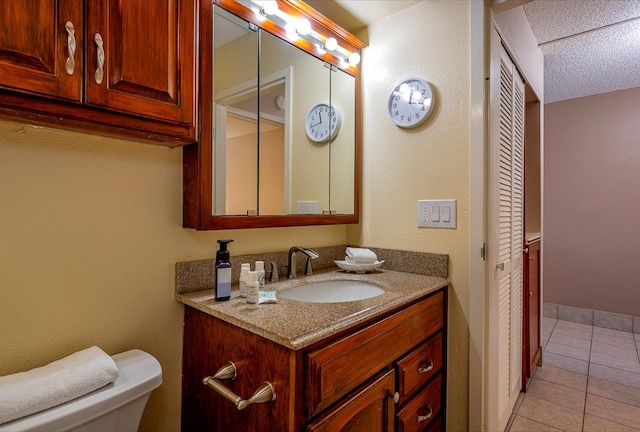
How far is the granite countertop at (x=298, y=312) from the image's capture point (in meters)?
0.84

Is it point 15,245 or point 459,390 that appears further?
point 459,390

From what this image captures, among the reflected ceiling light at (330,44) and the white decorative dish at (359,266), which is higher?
the reflected ceiling light at (330,44)

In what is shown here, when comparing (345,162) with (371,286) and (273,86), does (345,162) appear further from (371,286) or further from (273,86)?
(371,286)

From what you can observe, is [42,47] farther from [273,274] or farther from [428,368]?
[428,368]

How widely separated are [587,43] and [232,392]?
9.67ft

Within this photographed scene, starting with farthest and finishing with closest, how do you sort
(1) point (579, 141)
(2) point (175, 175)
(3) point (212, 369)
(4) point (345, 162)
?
(1) point (579, 141) < (4) point (345, 162) < (2) point (175, 175) < (3) point (212, 369)

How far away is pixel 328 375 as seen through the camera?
88 centimetres

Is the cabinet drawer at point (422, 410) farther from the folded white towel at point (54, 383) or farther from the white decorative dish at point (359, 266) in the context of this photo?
the folded white towel at point (54, 383)

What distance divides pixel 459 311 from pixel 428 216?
437 millimetres

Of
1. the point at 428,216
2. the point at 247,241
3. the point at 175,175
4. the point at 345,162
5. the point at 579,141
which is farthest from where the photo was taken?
the point at 579,141

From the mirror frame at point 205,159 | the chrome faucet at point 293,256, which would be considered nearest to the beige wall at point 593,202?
the chrome faucet at point 293,256

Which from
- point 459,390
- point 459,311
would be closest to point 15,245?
point 459,311

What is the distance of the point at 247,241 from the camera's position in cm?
139

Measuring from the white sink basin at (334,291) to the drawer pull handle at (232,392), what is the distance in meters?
0.44
